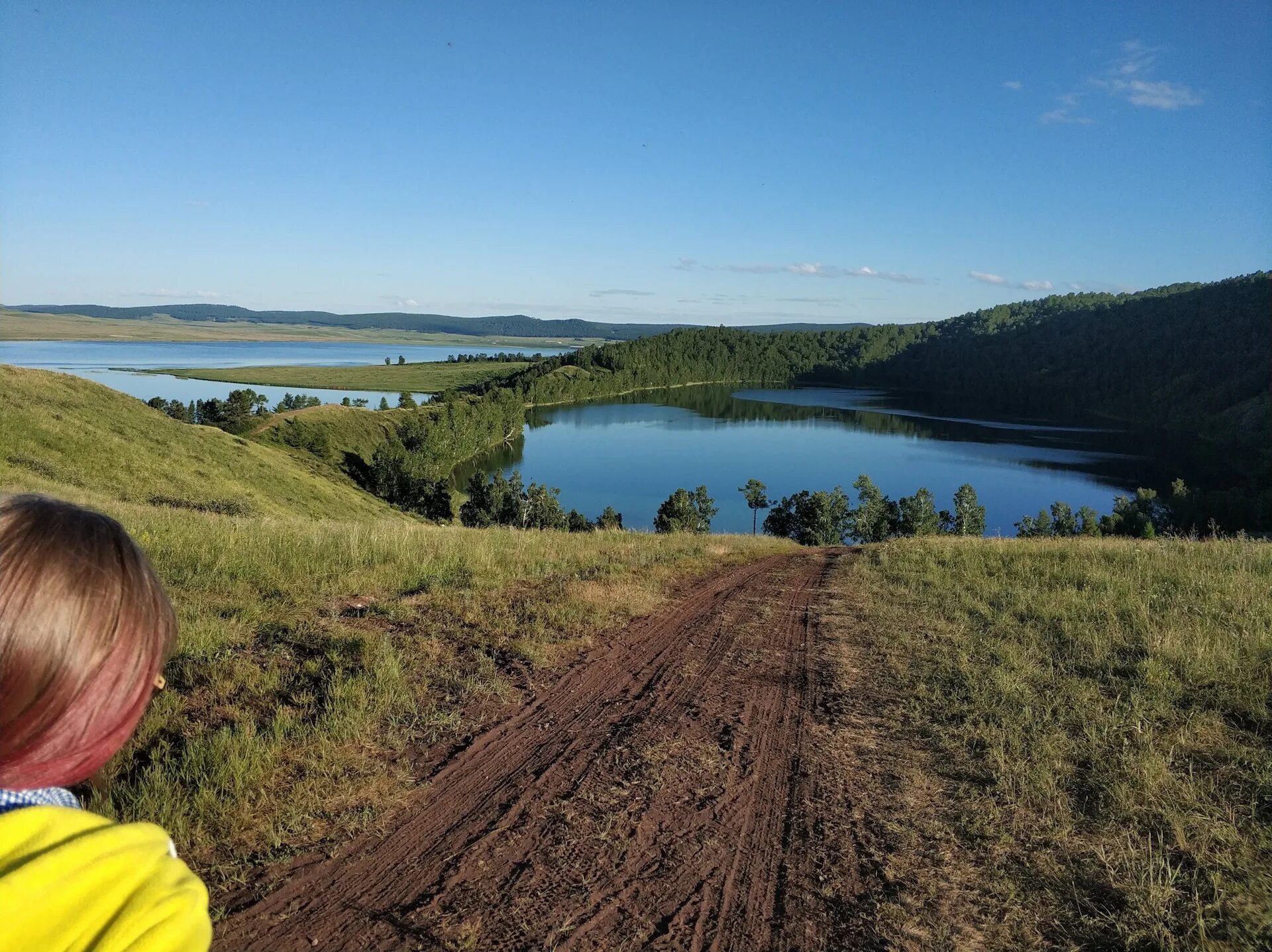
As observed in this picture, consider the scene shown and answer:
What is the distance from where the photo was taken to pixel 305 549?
9312 mm

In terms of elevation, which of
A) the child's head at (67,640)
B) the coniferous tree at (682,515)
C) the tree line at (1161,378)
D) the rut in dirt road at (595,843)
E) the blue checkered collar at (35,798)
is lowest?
the coniferous tree at (682,515)

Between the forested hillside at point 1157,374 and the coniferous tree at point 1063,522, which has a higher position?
the forested hillside at point 1157,374

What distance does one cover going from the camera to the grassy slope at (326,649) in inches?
154

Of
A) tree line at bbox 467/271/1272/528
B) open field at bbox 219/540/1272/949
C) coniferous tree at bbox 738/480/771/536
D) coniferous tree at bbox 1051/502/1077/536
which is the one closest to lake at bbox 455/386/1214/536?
coniferous tree at bbox 738/480/771/536

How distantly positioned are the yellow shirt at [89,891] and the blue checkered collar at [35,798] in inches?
4.4

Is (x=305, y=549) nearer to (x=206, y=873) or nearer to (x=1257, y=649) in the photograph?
(x=206, y=873)

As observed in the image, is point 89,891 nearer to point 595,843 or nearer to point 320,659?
point 595,843

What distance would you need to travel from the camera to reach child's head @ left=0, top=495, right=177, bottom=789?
1.07 m

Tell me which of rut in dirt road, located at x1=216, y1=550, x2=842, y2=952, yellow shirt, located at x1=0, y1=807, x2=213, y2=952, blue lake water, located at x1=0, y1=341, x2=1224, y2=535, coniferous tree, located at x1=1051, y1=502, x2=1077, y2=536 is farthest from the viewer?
blue lake water, located at x1=0, y1=341, x2=1224, y2=535

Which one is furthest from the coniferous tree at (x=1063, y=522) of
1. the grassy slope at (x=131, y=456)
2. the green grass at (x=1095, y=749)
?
the green grass at (x=1095, y=749)

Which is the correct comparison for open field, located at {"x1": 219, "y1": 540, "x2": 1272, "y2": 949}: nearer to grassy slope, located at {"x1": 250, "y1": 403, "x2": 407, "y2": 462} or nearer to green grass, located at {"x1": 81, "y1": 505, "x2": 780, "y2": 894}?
green grass, located at {"x1": 81, "y1": 505, "x2": 780, "y2": 894}

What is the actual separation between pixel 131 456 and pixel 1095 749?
32.5 m

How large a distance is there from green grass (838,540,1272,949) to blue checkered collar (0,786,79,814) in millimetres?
3506

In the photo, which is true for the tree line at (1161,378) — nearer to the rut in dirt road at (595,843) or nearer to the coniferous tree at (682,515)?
the coniferous tree at (682,515)
